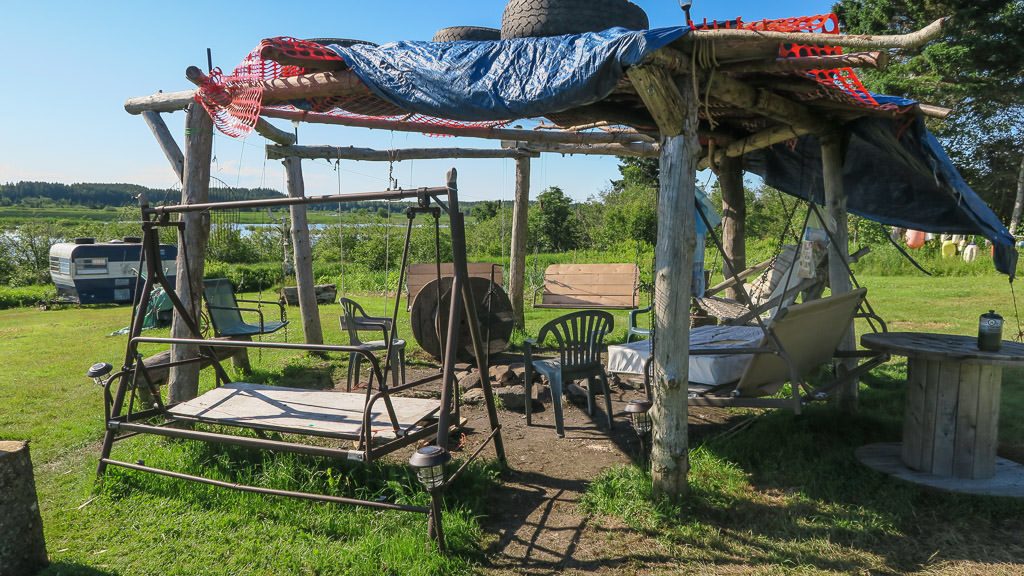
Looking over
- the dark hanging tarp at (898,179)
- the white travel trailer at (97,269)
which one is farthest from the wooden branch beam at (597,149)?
the white travel trailer at (97,269)

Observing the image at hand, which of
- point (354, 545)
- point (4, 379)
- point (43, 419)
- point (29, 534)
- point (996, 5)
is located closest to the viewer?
point (29, 534)

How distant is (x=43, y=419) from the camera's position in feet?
17.5

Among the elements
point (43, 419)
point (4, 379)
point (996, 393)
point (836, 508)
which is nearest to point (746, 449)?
point (836, 508)

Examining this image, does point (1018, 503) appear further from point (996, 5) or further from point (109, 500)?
point (996, 5)

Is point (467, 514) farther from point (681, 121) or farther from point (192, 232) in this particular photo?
point (192, 232)

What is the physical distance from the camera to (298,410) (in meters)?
3.80

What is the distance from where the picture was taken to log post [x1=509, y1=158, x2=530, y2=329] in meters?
8.24

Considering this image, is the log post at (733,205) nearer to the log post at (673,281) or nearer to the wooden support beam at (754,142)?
the wooden support beam at (754,142)

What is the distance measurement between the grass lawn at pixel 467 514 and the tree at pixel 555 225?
19362mm

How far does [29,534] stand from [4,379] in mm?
5279

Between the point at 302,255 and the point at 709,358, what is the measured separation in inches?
200

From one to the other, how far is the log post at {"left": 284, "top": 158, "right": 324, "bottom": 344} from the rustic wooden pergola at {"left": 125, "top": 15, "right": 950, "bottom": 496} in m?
0.91

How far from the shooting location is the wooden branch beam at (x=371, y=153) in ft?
23.9

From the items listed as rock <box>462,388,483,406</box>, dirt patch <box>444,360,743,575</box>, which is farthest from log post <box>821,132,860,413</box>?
rock <box>462,388,483,406</box>
